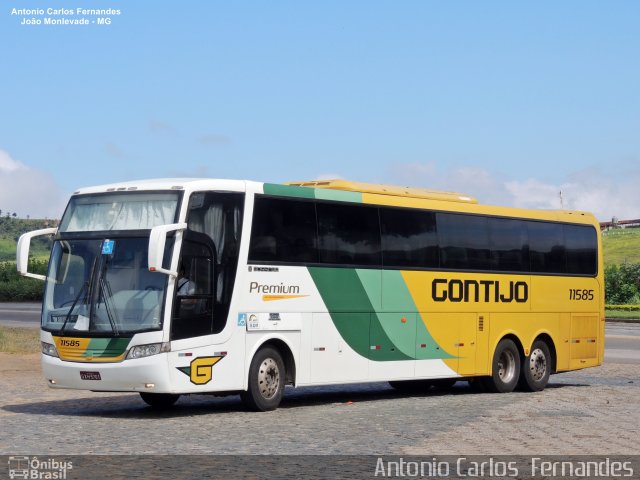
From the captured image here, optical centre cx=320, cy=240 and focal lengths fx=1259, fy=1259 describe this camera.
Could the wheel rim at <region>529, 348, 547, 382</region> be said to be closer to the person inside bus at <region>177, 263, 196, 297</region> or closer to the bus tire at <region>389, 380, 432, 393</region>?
the bus tire at <region>389, 380, 432, 393</region>

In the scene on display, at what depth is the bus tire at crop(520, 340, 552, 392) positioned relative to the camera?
77.8ft

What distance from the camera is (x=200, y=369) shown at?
17000 mm

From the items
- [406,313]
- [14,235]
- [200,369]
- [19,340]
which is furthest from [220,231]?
[14,235]

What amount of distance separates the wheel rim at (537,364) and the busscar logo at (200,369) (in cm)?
860

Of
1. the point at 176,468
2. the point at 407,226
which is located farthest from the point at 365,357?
the point at 176,468

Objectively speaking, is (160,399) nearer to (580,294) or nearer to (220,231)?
(220,231)

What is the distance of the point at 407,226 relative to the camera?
21188 mm

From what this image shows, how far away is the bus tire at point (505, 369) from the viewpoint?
912 inches

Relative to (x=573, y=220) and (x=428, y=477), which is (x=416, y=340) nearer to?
(x=573, y=220)

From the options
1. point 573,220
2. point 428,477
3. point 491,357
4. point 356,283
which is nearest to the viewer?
point 428,477

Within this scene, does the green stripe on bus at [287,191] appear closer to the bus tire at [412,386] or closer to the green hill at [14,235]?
the bus tire at [412,386]

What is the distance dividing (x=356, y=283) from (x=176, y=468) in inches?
353

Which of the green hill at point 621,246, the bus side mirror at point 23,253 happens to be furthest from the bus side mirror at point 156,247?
the green hill at point 621,246

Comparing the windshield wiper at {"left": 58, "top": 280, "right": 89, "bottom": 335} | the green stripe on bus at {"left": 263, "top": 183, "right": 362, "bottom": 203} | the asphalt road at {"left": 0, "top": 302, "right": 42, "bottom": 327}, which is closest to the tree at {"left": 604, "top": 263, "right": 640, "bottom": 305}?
the asphalt road at {"left": 0, "top": 302, "right": 42, "bottom": 327}
